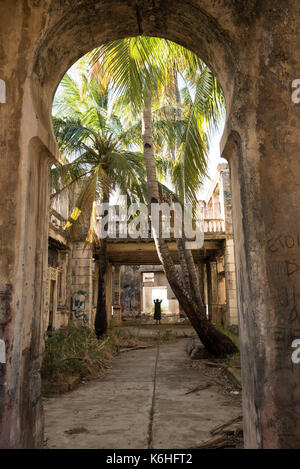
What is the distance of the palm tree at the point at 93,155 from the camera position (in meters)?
10.9

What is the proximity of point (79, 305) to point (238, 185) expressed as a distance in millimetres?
12639

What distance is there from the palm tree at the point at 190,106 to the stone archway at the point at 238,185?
3094 mm

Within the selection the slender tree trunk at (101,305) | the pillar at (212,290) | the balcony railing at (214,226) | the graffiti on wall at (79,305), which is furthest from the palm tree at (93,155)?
the pillar at (212,290)

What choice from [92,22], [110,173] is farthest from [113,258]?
[92,22]

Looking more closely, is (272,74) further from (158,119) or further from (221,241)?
(221,241)

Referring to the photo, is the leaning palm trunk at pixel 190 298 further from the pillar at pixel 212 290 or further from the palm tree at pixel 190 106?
the pillar at pixel 212 290

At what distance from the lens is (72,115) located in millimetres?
12562

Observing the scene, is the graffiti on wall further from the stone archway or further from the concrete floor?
the stone archway

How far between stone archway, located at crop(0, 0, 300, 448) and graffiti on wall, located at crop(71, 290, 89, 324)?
38.9 ft

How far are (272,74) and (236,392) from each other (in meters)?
4.92

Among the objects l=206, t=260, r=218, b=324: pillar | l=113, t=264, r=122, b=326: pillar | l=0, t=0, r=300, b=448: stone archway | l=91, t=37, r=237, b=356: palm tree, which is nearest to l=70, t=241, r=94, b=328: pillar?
l=113, t=264, r=122, b=326: pillar

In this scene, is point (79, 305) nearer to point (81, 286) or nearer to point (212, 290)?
point (81, 286)

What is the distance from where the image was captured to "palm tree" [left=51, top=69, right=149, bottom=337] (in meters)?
10.9

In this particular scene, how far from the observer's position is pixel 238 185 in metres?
3.04
